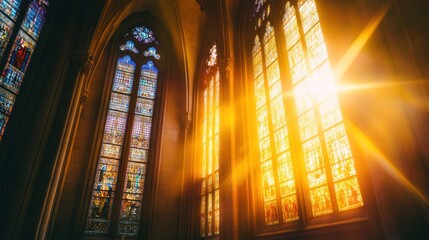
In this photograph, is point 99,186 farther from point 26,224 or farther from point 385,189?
point 385,189

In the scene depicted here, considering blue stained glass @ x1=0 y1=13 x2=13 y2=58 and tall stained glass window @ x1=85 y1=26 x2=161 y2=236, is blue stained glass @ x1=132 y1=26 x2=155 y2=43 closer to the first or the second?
tall stained glass window @ x1=85 y1=26 x2=161 y2=236

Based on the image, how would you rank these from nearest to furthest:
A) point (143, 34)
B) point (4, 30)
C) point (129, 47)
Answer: point (4, 30) → point (129, 47) → point (143, 34)

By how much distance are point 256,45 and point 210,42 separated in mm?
3880

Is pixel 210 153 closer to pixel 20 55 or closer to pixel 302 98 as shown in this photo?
pixel 302 98

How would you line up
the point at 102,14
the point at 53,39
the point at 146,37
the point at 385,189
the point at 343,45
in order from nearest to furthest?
→ the point at 385,189 → the point at 343,45 → the point at 53,39 → the point at 102,14 → the point at 146,37

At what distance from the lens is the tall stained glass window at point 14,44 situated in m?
7.15

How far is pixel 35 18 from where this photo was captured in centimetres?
838

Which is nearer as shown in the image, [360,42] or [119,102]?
[360,42]

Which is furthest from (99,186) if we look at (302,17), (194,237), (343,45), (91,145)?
(343,45)

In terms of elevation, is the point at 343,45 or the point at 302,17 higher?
the point at 302,17

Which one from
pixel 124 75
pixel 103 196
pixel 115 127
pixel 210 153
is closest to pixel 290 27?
pixel 210 153

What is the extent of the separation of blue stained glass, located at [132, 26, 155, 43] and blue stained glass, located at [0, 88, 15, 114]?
23.3ft

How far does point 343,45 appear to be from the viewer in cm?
422

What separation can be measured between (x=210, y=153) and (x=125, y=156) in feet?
10.3
